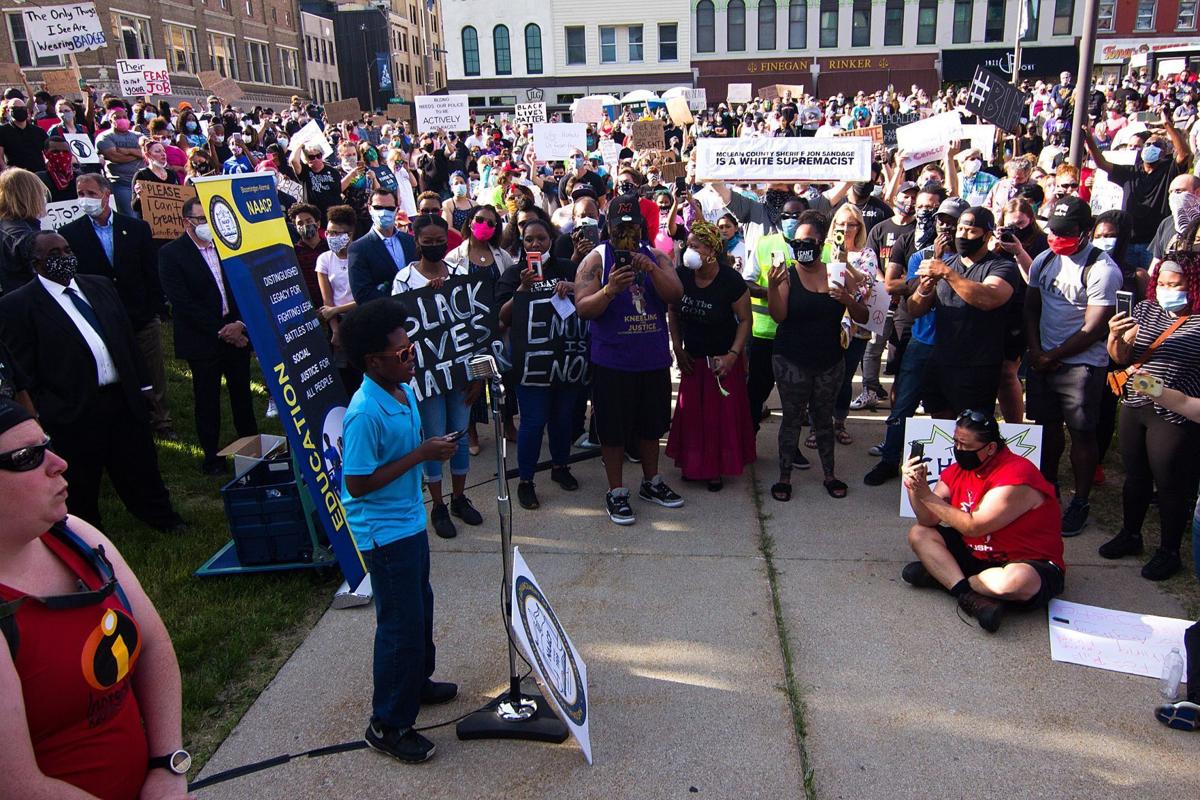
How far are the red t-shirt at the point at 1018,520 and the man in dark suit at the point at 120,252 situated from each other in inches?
229

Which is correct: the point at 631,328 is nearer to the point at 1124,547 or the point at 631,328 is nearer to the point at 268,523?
the point at 268,523

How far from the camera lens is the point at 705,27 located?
51.0 metres

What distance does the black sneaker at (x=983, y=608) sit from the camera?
4.02 meters

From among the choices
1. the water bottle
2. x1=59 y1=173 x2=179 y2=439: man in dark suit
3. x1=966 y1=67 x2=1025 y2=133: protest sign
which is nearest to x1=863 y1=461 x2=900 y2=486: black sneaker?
the water bottle

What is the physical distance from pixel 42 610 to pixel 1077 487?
5344 mm

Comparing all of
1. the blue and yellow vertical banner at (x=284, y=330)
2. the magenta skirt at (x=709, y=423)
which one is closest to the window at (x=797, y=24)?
the magenta skirt at (x=709, y=423)

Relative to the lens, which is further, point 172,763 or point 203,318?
point 203,318

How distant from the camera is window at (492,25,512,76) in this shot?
51.9 metres

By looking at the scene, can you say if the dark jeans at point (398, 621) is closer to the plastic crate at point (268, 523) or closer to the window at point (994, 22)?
the plastic crate at point (268, 523)

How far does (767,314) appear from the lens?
633 cm

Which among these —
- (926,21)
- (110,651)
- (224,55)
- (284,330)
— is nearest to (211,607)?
(284,330)

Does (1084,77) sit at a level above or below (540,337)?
above

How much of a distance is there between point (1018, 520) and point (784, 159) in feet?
15.7

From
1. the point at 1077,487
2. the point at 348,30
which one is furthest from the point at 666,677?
the point at 348,30
